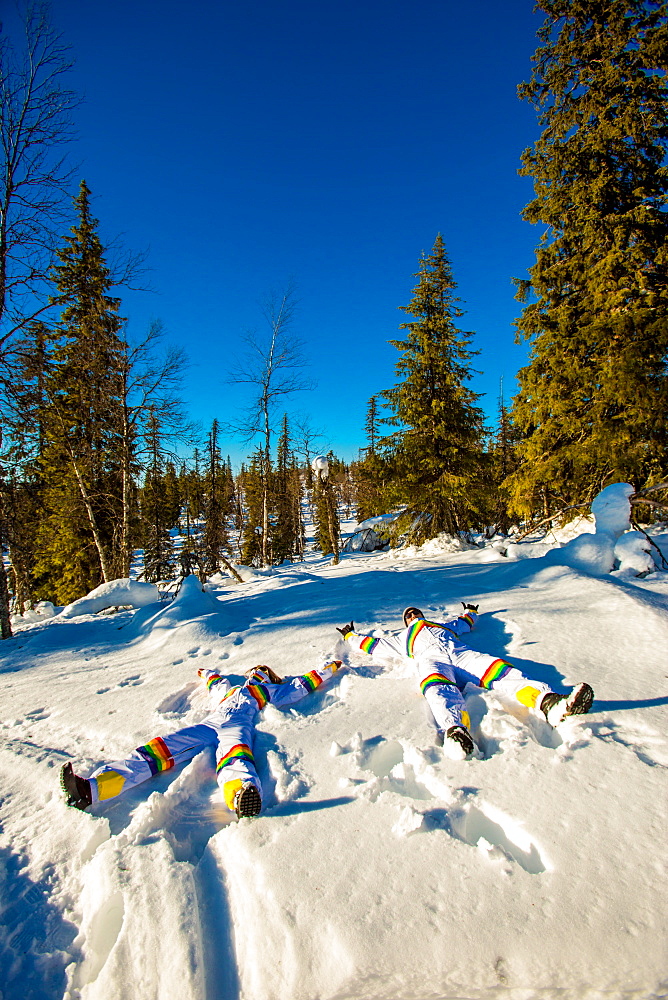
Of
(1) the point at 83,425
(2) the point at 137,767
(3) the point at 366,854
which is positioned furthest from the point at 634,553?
(1) the point at 83,425

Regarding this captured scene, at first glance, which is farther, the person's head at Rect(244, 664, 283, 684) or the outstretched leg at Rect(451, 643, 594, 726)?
the person's head at Rect(244, 664, 283, 684)

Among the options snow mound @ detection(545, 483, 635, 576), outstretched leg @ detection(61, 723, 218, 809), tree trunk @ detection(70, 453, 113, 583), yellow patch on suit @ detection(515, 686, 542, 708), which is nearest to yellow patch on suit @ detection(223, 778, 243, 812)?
outstretched leg @ detection(61, 723, 218, 809)

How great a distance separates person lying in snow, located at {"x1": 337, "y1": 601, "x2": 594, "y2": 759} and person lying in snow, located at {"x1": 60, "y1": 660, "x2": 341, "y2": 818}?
0.78 m

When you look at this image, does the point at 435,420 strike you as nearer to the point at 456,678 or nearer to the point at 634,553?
the point at 634,553

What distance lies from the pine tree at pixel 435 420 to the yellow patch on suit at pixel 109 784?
31.3 ft

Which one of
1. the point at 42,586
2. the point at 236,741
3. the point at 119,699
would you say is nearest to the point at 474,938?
the point at 236,741

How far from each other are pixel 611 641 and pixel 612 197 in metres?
9.57

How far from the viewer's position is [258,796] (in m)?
2.37

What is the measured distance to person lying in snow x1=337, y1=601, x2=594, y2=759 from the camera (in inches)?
105

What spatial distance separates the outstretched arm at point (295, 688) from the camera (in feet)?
11.7

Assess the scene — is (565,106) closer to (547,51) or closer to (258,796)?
(547,51)

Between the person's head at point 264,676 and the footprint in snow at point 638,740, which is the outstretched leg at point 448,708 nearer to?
the footprint in snow at point 638,740

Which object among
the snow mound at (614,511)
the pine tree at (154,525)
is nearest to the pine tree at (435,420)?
the snow mound at (614,511)

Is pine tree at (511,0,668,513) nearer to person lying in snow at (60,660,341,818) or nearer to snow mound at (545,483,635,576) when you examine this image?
snow mound at (545,483,635,576)
